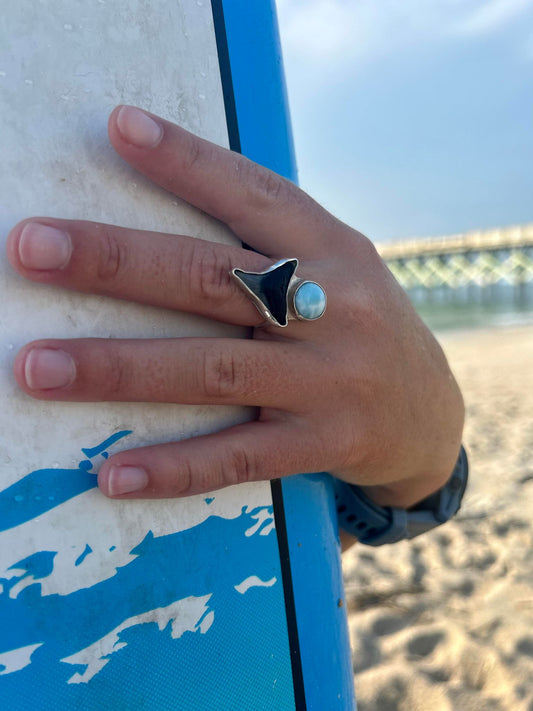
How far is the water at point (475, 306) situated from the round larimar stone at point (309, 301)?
1418 centimetres

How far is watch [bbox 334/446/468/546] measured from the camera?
105 cm

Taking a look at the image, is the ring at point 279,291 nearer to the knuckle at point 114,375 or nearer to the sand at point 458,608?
the knuckle at point 114,375

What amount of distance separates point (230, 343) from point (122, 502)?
223 millimetres

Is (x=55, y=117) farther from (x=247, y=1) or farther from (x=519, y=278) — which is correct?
(x=519, y=278)

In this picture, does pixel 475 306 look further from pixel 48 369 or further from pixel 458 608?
pixel 48 369

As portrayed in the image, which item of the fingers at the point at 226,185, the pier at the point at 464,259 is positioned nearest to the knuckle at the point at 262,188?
the fingers at the point at 226,185

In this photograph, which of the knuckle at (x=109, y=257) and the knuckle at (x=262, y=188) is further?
the knuckle at (x=262, y=188)

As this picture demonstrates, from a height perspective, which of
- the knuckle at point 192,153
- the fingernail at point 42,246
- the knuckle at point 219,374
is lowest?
the knuckle at point 219,374

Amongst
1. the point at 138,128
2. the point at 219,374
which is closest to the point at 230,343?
the point at 219,374

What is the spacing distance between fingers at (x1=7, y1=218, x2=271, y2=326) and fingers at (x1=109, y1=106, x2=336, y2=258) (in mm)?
65

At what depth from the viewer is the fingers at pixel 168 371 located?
55 centimetres

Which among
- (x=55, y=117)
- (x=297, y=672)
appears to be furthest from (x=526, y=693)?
(x=55, y=117)

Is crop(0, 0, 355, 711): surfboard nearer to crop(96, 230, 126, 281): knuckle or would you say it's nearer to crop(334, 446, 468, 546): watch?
crop(96, 230, 126, 281): knuckle

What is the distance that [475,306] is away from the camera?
77.5ft
